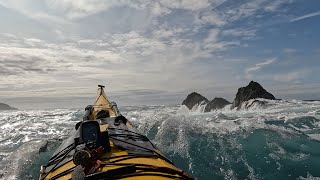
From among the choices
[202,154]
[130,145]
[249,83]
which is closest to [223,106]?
[249,83]

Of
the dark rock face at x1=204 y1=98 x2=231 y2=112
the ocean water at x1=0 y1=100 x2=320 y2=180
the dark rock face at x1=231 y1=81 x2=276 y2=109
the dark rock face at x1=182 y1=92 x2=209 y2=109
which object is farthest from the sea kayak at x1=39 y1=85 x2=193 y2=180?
the dark rock face at x1=182 y1=92 x2=209 y2=109

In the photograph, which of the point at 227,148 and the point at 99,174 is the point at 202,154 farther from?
the point at 99,174

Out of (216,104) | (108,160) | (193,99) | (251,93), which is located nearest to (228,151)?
(108,160)

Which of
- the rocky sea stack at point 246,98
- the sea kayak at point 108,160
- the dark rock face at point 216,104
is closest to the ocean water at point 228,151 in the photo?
the sea kayak at point 108,160

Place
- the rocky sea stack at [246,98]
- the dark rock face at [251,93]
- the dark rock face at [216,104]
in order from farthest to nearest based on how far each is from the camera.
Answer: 1. the dark rock face at [216,104]
2. the dark rock face at [251,93]
3. the rocky sea stack at [246,98]

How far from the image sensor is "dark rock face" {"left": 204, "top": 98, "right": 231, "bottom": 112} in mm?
54625

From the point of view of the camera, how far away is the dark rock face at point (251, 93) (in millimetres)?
47531

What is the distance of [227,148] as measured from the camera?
1283 cm

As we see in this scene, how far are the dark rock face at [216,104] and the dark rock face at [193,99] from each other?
209 inches

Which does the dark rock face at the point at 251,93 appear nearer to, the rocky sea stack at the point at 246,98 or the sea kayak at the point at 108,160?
the rocky sea stack at the point at 246,98

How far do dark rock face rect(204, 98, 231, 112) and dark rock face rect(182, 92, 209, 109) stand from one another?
5305 mm

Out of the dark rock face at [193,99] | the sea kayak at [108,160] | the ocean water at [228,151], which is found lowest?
the ocean water at [228,151]

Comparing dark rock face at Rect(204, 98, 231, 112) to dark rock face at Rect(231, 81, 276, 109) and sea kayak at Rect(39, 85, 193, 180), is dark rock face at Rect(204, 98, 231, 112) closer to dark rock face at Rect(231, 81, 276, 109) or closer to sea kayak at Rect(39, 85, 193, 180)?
dark rock face at Rect(231, 81, 276, 109)

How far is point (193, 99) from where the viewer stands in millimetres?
65562
